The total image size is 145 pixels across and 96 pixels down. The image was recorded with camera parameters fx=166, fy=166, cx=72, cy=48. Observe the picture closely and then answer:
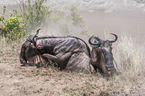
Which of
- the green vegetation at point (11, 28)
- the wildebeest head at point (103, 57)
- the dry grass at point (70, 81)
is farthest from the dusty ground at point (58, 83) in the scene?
the green vegetation at point (11, 28)

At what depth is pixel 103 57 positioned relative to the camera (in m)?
4.77

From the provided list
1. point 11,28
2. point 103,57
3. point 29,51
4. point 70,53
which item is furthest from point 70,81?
point 11,28

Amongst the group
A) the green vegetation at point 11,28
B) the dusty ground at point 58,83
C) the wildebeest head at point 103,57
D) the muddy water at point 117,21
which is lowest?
the dusty ground at point 58,83

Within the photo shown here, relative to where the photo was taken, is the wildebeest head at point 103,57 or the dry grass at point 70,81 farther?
the wildebeest head at point 103,57

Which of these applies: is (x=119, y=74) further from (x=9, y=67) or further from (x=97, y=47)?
(x=9, y=67)

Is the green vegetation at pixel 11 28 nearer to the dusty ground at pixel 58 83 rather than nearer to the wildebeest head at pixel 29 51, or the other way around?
the dusty ground at pixel 58 83

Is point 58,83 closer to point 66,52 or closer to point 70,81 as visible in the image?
point 70,81

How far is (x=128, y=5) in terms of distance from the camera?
101ft

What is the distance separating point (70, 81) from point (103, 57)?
1165 mm

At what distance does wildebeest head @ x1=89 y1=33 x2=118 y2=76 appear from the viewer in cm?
468

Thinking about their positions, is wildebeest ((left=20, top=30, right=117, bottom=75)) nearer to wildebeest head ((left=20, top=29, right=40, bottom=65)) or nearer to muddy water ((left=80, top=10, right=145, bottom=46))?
wildebeest head ((left=20, top=29, right=40, bottom=65))

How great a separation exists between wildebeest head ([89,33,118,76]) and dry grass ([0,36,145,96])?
270 mm

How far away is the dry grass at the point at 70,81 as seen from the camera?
409cm

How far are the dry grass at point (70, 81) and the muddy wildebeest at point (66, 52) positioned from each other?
11.0 inches
